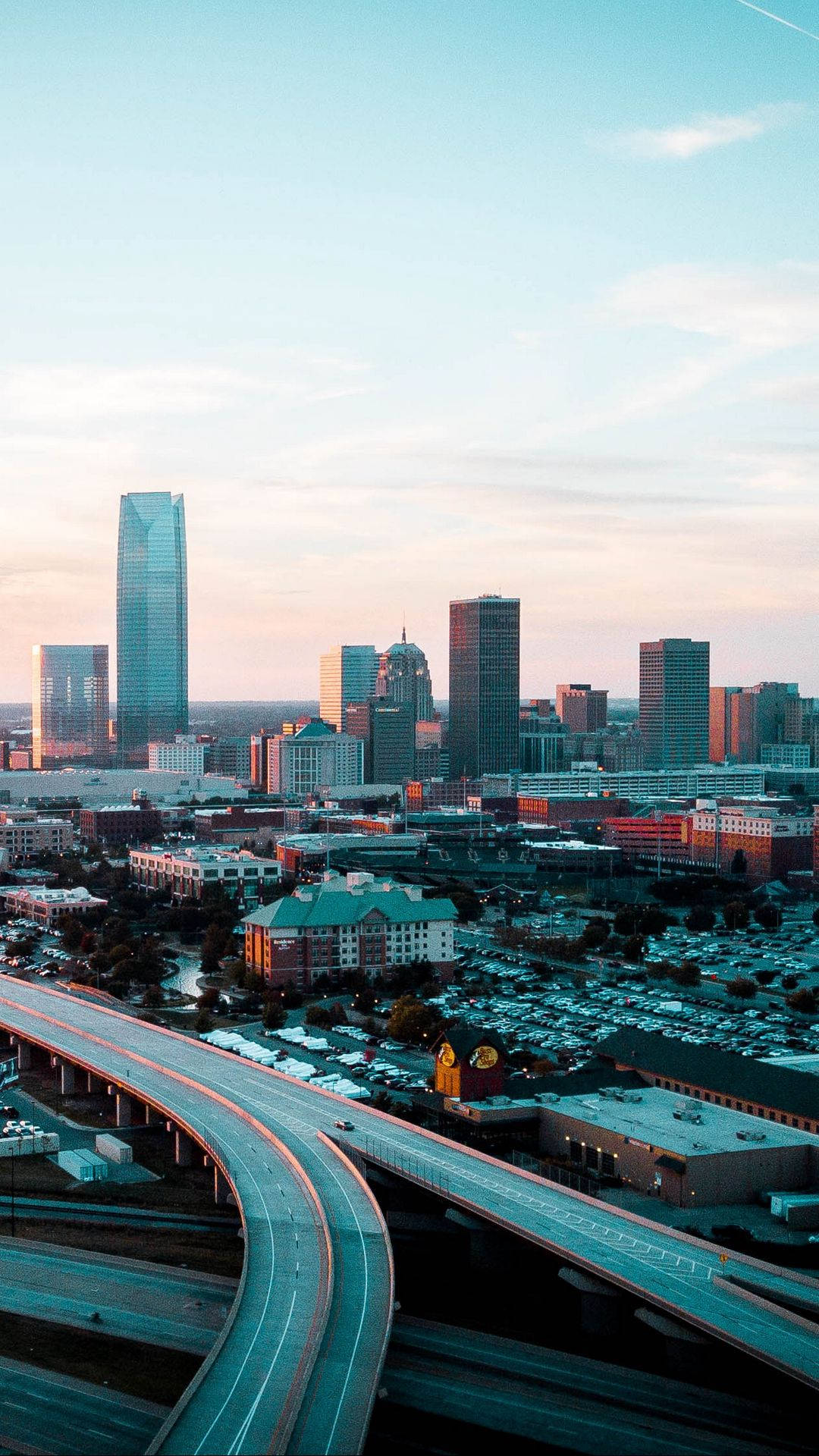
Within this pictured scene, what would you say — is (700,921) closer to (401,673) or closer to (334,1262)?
(334,1262)

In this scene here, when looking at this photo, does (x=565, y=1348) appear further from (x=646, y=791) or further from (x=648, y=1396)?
(x=646, y=791)

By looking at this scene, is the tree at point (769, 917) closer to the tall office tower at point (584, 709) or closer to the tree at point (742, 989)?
the tree at point (742, 989)

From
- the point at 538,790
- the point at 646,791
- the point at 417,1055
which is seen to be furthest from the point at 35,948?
the point at 646,791

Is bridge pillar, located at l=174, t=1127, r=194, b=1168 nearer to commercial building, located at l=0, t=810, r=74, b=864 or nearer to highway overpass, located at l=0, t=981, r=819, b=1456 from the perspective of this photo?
highway overpass, located at l=0, t=981, r=819, b=1456

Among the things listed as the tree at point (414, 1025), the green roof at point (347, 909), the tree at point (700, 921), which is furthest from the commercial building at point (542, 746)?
the tree at point (414, 1025)

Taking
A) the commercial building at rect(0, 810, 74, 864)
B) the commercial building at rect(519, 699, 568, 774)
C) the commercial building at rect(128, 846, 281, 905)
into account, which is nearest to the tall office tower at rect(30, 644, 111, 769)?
the commercial building at rect(519, 699, 568, 774)

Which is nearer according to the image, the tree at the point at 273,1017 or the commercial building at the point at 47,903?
the tree at the point at 273,1017
